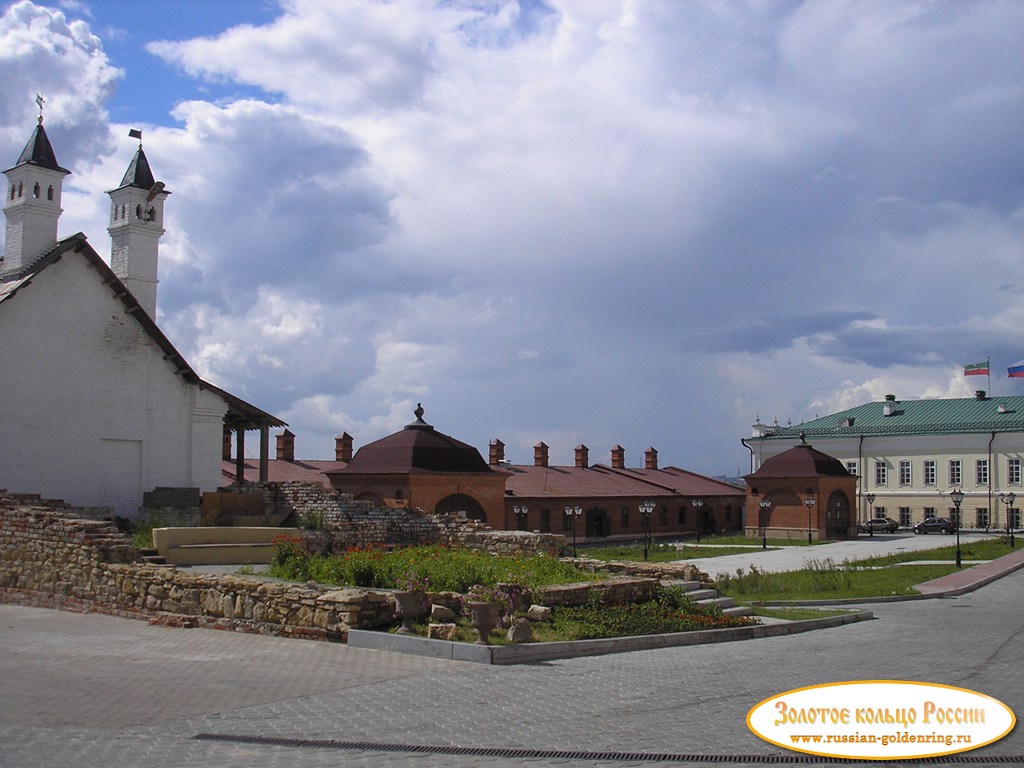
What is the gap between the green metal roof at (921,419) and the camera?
213ft

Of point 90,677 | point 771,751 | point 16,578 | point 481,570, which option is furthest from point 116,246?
point 771,751

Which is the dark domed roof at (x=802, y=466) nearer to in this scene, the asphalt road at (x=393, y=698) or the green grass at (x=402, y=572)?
the green grass at (x=402, y=572)

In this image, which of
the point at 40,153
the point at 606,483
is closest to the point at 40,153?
the point at 40,153

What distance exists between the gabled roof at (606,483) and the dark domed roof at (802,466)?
6.67m

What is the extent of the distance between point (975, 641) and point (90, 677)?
12.8 meters

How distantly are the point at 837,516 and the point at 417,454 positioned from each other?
2958cm

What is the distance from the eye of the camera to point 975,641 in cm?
1547

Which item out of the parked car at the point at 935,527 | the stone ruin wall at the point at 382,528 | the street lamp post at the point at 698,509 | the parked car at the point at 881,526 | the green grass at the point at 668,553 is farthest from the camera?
the street lamp post at the point at 698,509

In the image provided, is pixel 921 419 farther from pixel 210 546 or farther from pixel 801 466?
pixel 210 546

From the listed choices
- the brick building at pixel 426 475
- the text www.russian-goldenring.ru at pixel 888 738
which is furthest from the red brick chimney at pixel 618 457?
the text www.russian-goldenring.ru at pixel 888 738

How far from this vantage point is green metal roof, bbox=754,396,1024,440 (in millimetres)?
64812

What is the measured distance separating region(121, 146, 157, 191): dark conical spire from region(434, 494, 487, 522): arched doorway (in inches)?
605

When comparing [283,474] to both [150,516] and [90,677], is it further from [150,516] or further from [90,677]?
[90,677]

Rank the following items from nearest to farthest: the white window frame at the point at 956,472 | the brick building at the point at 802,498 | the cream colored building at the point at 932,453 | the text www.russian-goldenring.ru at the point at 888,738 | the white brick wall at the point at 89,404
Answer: the text www.russian-goldenring.ru at the point at 888,738 → the white brick wall at the point at 89,404 → the brick building at the point at 802,498 → the cream colored building at the point at 932,453 → the white window frame at the point at 956,472
